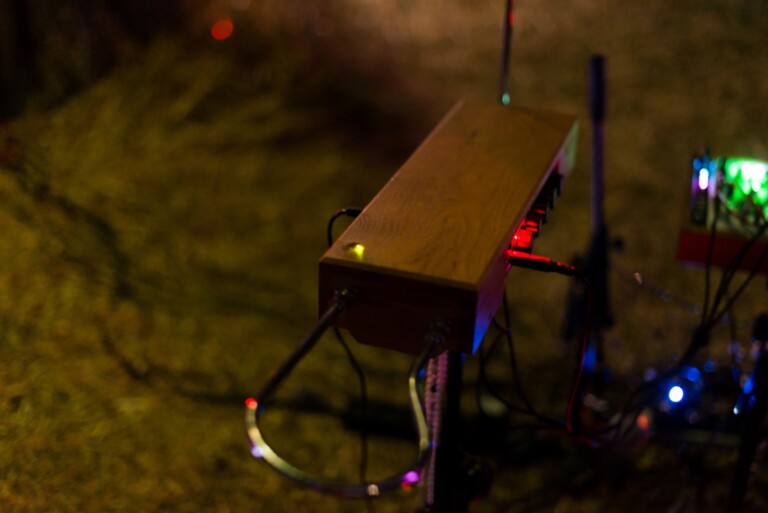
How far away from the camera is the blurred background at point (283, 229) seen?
89.4 inches

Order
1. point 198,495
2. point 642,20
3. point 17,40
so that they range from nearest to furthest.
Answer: point 198,495 < point 17,40 < point 642,20

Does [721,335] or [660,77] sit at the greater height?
[660,77]

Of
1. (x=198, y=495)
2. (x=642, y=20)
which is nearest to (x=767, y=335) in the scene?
(x=198, y=495)

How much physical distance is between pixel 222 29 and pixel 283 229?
1238 millimetres

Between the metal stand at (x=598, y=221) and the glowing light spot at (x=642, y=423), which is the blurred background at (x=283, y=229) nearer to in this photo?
the glowing light spot at (x=642, y=423)

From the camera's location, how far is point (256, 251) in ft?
10.4

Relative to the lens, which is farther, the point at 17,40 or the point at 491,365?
the point at 17,40

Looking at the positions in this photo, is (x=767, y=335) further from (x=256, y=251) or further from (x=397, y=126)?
(x=397, y=126)

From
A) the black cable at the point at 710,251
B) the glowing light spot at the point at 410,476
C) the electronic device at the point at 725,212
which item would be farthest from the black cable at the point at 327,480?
the electronic device at the point at 725,212

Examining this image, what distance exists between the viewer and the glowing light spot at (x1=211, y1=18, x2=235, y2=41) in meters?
3.93

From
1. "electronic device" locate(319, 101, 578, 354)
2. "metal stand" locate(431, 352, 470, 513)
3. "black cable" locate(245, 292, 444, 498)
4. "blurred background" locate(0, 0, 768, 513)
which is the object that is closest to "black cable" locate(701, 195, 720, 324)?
"blurred background" locate(0, 0, 768, 513)

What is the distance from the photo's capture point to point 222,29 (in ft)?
13.0

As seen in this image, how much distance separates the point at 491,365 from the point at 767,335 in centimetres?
110

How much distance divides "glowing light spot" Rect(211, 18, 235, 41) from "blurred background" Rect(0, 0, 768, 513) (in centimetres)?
3
